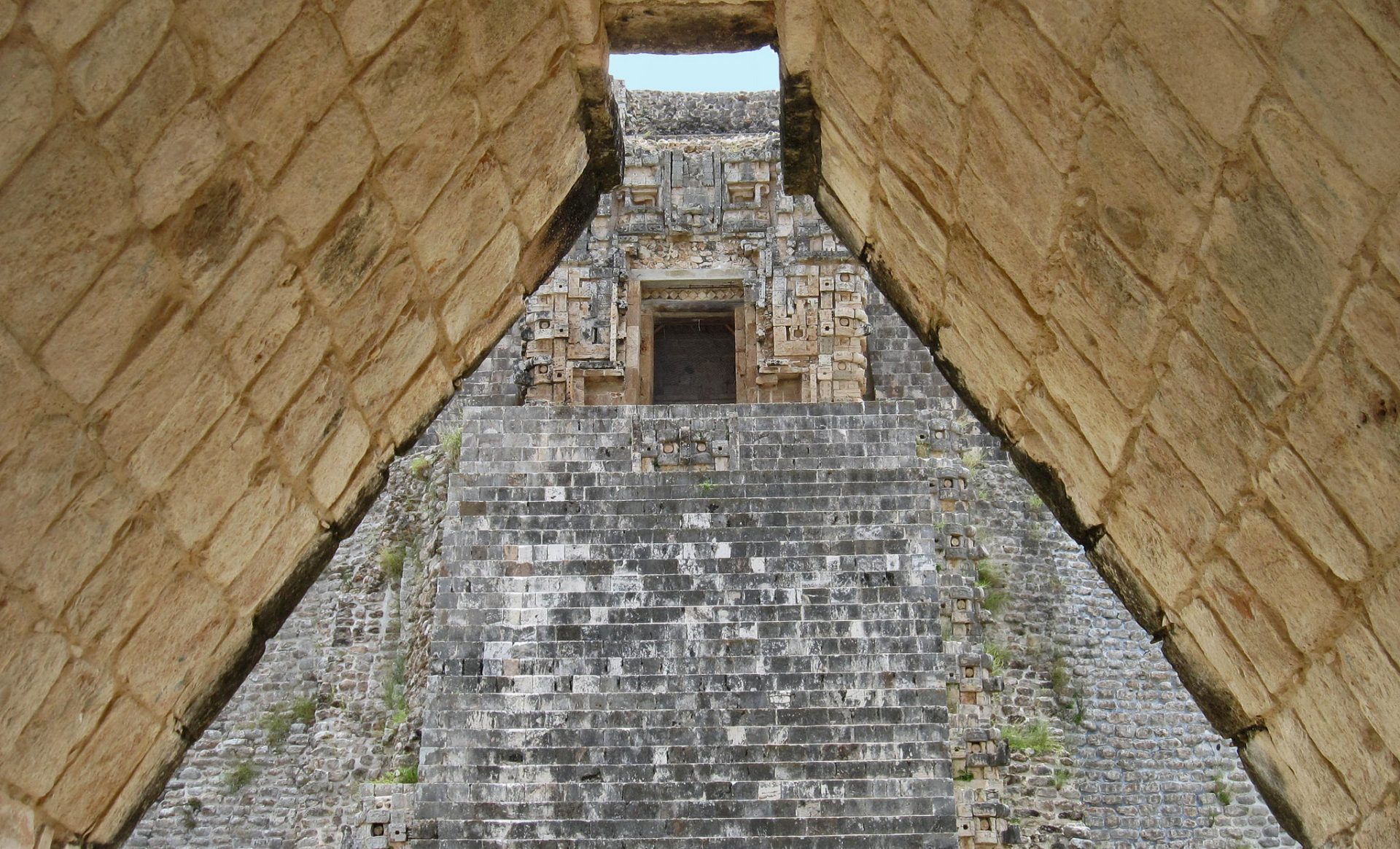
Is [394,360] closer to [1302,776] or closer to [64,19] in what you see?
[64,19]

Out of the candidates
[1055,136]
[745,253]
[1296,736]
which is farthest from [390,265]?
[745,253]

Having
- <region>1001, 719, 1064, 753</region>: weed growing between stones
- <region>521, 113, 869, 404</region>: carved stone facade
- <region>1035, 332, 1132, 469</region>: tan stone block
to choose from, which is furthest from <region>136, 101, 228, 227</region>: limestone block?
<region>521, 113, 869, 404</region>: carved stone facade

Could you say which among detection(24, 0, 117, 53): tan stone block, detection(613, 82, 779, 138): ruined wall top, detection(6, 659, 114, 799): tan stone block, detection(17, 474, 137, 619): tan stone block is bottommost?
detection(6, 659, 114, 799): tan stone block

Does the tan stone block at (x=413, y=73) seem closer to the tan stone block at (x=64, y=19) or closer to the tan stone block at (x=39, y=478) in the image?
the tan stone block at (x=64, y=19)

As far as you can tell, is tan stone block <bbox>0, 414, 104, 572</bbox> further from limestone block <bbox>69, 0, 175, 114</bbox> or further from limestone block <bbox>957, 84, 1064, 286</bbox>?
limestone block <bbox>957, 84, 1064, 286</bbox>

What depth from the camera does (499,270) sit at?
4324 millimetres

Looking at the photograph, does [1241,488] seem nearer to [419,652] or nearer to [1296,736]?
[1296,736]

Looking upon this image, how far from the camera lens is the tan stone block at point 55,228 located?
96.0 inches

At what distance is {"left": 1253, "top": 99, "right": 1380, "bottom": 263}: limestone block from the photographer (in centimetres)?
242

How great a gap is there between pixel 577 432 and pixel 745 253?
4369 millimetres

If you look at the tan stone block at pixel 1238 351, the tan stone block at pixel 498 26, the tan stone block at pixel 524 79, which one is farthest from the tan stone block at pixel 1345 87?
the tan stone block at pixel 524 79

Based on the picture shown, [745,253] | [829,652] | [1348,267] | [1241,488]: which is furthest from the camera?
[745,253]

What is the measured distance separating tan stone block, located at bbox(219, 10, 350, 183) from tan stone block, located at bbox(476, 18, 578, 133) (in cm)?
60

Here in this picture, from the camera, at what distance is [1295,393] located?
278 centimetres
